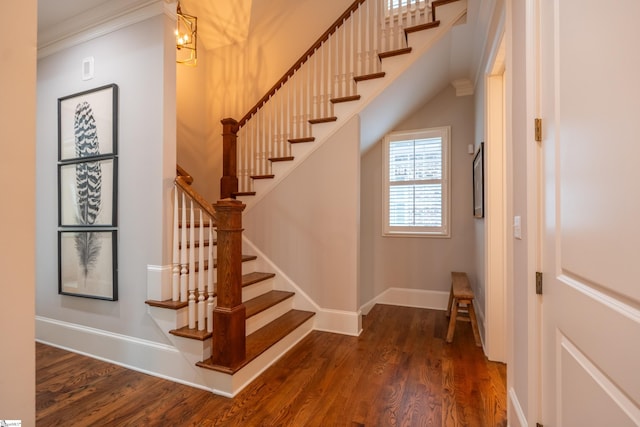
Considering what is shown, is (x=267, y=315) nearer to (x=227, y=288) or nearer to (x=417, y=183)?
(x=227, y=288)

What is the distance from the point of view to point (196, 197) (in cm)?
218

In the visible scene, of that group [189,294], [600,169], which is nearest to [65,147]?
[189,294]

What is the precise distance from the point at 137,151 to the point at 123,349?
1.64 meters

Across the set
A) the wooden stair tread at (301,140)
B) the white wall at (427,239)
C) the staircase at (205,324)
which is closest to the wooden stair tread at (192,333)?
the staircase at (205,324)

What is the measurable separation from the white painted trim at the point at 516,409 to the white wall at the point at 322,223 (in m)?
1.53

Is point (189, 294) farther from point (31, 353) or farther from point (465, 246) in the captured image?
point (465, 246)

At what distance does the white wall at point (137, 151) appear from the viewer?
2222 mm

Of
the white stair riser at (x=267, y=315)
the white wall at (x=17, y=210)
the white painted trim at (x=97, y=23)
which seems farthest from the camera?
the white stair riser at (x=267, y=315)

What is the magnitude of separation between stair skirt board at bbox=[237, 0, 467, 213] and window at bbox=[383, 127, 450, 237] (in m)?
1.12

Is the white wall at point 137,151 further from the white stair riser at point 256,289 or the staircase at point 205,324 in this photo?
the white stair riser at point 256,289

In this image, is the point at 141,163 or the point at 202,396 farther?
the point at 141,163

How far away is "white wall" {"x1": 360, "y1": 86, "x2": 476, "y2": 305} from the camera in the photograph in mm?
3629

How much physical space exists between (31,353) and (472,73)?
412cm

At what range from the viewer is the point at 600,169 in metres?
0.76
